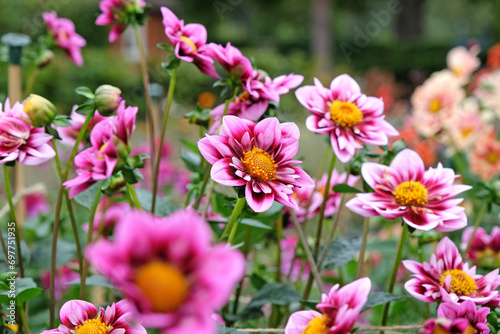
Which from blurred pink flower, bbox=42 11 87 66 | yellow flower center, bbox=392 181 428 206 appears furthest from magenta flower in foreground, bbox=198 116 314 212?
blurred pink flower, bbox=42 11 87 66

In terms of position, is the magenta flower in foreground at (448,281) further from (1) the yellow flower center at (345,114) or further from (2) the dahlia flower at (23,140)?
(2) the dahlia flower at (23,140)

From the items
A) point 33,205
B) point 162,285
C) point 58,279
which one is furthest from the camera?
point 33,205

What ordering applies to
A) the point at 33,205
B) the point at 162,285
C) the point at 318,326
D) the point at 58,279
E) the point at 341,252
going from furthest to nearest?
1. the point at 33,205
2. the point at 58,279
3. the point at 341,252
4. the point at 318,326
5. the point at 162,285

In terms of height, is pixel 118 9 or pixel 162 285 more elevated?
pixel 118 9

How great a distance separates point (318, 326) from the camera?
35 centimetres

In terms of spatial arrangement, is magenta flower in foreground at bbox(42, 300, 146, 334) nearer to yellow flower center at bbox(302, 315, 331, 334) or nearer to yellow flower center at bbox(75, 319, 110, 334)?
yellow flower center at bbox(75, 319, 110, 334)

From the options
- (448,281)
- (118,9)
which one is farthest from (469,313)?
(118,9)

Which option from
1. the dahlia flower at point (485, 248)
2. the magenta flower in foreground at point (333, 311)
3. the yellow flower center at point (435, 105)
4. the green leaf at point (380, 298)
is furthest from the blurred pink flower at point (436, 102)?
the magenta flower in foreground at point (333, 311)

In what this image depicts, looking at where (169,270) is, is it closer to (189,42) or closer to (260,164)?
(260,164)

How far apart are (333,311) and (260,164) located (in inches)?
4.6

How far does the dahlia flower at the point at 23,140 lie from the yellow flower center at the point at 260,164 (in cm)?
16

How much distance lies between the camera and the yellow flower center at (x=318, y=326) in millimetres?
351

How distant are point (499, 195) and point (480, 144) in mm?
637

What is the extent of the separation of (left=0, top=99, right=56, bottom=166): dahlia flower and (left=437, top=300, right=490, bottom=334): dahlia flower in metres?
0.33
